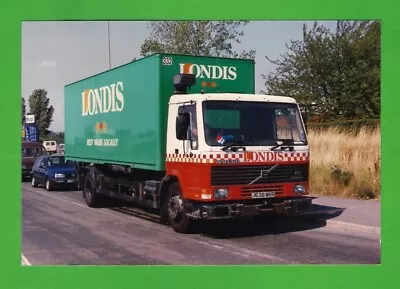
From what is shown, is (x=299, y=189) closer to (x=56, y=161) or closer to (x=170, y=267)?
(x=170, y=267)

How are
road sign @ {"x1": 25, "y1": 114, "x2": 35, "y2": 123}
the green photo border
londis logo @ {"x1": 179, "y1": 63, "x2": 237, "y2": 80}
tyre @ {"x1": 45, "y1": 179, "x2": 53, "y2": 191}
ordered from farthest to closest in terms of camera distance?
tyre @ {"x1": 45, "y1": 179, "x2": 53, "y2": 191} < londis logo @ {"x1": 179, "y1": 63, "x2": 237, "y2": 80} < road sign @ {"x1": 25, "y1": 114, "x2": 35, "y2": 123} < the green photo border

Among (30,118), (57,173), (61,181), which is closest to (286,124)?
(30,118)

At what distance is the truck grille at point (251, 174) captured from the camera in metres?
8.57

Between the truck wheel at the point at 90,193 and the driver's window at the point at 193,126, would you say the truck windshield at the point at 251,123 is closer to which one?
the driver's window at the point at 193,126

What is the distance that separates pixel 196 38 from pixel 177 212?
3.01 metres

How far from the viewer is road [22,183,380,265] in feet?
24.8

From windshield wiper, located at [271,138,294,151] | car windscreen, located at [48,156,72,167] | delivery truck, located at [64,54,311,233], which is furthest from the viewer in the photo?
car windscreen, located at [48,156,72,167]

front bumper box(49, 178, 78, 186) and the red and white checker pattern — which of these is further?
front bumper box(49, 178, 78, 186)

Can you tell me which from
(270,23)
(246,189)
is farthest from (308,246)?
(270,23)

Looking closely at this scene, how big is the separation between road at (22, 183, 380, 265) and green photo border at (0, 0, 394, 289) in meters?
0.67

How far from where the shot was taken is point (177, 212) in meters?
9.37

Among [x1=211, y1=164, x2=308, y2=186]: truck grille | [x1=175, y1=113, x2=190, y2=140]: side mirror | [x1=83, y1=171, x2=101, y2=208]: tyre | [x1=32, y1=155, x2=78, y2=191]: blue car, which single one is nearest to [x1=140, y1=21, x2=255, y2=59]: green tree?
[x1=175, y1=113, x2=190, y2=140]: side mirror

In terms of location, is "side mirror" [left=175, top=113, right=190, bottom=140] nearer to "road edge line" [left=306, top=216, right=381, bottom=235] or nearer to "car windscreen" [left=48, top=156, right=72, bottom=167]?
"road edge line" [left=306, top=216, right=381, bottom=235]

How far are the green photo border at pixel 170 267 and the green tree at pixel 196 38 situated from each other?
2.23 ft
